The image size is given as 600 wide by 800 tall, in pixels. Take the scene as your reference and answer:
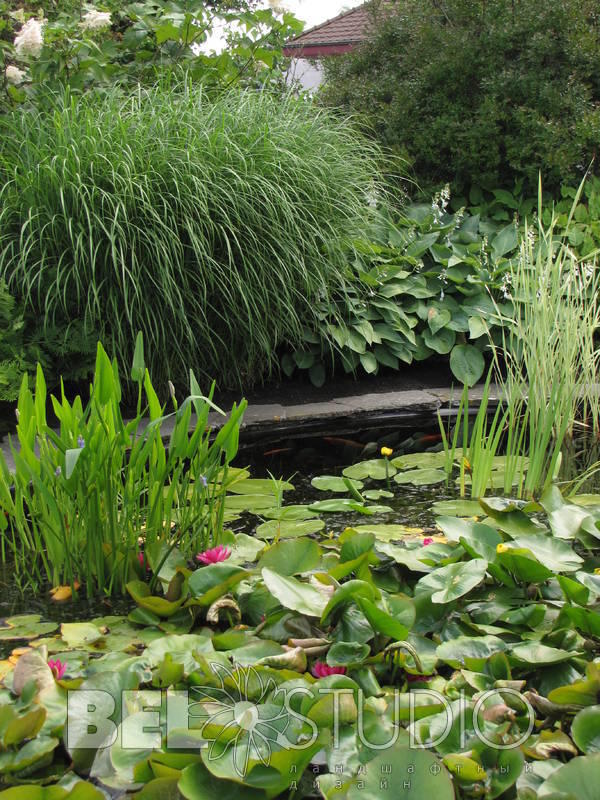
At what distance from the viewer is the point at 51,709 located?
1297mm

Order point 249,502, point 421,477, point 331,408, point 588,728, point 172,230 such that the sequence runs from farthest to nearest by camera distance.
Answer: point 331,408 → point 172,230 → point 421,477 → point 249,502 → point 588,728

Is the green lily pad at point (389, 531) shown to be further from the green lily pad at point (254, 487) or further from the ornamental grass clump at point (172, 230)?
the ornamental grass clump at point (172, 230)

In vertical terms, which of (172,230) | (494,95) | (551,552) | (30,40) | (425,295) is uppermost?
(30,40)

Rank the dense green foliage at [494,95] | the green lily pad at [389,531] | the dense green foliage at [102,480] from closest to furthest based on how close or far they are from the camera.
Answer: the dense green foliage at [102,480], the green lily pad at [389,531], the dense green foliage at [494,95]

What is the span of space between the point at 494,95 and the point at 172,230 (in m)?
2.97

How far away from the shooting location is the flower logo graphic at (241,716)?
3.71ft

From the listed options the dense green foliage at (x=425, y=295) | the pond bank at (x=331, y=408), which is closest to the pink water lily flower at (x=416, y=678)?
the pond bank at (x=331, y=408)

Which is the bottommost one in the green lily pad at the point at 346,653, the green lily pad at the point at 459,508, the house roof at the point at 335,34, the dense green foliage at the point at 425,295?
the green lily pad at the point at 459,508

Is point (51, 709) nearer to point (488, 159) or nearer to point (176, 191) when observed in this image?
point (176, 191)

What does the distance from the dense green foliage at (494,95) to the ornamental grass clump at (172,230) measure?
6.23ft

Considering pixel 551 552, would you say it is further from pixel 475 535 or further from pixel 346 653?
pixel 346 653

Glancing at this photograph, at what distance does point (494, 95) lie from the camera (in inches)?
213

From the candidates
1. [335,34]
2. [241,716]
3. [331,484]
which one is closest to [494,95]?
[331,484]

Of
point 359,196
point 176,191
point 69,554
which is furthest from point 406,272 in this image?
point 69,554
